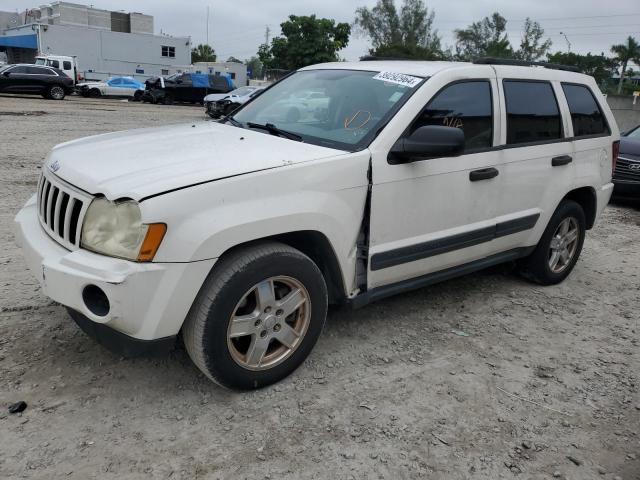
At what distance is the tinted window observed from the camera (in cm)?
358

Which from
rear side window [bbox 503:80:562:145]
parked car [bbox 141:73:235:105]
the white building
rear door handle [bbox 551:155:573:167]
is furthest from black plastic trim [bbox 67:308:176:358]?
the white building

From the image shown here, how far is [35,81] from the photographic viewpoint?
24.2 meters

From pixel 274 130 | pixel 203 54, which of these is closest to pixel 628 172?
pixel 274 130

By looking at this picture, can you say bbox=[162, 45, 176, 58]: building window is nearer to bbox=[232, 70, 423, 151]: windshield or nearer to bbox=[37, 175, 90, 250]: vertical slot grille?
bbox=[232, 70, 423, 151]: windshield

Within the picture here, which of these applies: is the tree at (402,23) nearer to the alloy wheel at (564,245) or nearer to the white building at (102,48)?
the white building at (102,48)

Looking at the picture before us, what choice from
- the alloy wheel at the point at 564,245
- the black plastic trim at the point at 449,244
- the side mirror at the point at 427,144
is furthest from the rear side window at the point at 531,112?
the side mirror at the point at 427,144

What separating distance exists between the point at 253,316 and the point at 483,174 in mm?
1901

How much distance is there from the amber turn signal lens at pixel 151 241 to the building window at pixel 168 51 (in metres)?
45.2

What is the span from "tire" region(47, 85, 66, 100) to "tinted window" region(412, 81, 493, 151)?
25.1 meters

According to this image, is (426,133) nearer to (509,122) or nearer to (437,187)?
(437,187)

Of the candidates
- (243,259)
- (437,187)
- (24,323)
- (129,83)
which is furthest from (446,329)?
(129,83)

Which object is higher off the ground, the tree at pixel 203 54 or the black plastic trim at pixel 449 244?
the tree at pixel 203 54

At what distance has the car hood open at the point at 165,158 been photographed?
102 inches

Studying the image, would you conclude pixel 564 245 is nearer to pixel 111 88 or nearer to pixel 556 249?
pixel 556 249
